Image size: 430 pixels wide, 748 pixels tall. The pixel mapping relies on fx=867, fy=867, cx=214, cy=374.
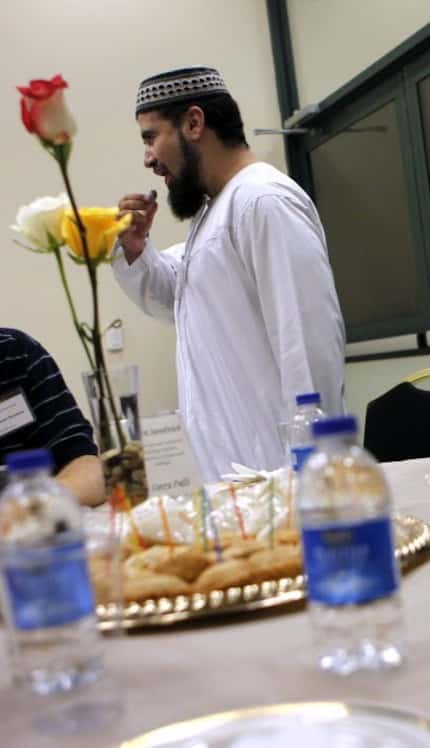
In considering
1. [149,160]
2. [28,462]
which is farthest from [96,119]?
[28,462]

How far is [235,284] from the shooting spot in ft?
7.42

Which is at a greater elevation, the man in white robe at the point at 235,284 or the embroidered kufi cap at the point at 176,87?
the embroidered kufi cap at the point at 176,87

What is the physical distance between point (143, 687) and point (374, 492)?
240mm

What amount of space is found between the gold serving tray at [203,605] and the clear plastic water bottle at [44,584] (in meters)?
0.10

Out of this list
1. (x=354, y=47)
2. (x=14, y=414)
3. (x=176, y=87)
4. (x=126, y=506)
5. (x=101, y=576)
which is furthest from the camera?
(x=354, y=47)

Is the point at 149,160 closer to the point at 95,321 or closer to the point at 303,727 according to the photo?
the point at 95,321

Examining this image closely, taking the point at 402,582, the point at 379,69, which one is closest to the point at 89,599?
the point at 402,582

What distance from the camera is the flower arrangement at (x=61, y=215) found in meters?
0.85

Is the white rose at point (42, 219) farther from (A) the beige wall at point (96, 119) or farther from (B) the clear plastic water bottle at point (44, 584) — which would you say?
(A) the beige wall at point (96, 119)

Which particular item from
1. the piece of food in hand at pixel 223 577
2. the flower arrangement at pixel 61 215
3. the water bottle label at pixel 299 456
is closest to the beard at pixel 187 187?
the water bottle label at pixel 299 456

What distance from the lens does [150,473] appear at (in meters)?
1.17

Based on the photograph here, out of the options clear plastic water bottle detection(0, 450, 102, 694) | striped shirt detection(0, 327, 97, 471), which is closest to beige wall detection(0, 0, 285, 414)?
striped shirt detection(0, 327, 97, 471)

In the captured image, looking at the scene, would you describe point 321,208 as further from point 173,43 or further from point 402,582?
point 402,582

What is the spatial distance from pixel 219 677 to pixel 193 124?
195cm
